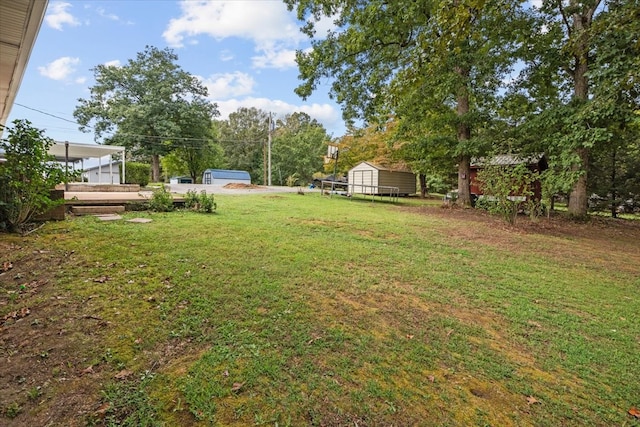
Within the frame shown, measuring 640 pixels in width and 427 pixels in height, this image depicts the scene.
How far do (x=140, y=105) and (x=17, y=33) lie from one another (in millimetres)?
23217

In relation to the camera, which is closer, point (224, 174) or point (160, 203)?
point (160, 203)

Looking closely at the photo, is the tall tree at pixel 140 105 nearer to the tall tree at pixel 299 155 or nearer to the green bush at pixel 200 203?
the tall tree at pixel 299 155

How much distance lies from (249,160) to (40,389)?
36.6 m

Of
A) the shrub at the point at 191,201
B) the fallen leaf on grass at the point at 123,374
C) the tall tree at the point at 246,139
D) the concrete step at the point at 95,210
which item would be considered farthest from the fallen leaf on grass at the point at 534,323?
the tall tree at the point at 246,139

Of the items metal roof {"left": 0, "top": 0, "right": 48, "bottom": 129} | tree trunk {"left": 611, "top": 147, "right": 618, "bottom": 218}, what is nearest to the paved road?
metal roof {"left": 0, "top": 0, "right": 48, "bottom": 129}

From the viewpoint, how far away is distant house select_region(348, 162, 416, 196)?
17.0 metres

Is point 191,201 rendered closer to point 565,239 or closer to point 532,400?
point 532,400

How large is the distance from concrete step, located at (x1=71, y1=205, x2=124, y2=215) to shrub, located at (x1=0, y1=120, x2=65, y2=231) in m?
1.50

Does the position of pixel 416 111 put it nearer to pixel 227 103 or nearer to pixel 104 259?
pixel 104 259

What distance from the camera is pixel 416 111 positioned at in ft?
37.0

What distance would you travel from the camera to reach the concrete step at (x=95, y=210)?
5664 millimetres

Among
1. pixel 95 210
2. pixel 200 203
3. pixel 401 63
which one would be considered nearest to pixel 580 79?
pixel 401 63

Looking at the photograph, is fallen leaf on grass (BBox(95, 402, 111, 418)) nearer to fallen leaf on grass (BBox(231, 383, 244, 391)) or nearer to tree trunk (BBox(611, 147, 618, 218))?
fallen leaf on grass (BBox(231, 383, 244, 391))

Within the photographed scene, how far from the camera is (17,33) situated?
11.3 feet
